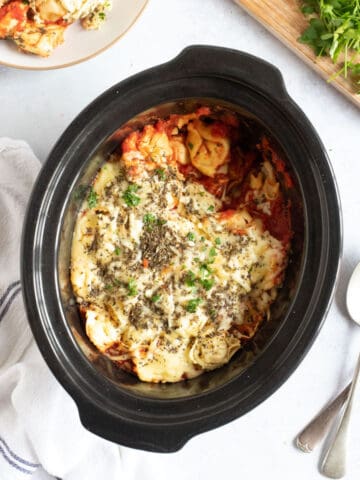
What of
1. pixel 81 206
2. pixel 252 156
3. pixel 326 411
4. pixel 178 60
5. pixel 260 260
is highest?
pixel 178 60

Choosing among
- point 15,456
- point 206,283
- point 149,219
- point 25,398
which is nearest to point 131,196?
point 149,219

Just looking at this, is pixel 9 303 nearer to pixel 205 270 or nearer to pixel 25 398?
pixel 25 398

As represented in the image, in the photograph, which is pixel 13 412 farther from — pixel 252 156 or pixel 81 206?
pixel 252 156

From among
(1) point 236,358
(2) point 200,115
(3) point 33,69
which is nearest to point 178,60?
(2) point 200,115

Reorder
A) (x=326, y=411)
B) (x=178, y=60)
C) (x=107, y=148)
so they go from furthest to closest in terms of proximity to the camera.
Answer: (x=326, y=411) → (x=107, y=148) → (x=178, y=60)

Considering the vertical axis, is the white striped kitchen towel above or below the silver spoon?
below

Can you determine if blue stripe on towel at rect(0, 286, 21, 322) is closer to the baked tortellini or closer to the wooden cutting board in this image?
the baked tortellini

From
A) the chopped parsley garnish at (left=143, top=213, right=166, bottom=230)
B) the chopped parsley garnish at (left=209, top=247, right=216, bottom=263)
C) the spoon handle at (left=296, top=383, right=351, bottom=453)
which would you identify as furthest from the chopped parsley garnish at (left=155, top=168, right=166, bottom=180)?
the spoon handle at (left=296, top=383, right=351, bottom=453)
